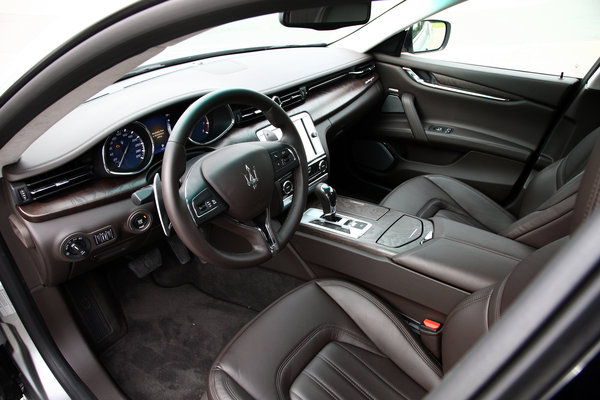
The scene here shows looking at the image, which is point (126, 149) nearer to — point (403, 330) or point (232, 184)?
point (232, 184)

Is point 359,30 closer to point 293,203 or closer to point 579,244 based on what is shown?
point 293,203

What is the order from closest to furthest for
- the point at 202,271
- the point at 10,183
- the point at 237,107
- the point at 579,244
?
the point at 579,244, the point at 10,183, the point at 237,107, the point at 202,271

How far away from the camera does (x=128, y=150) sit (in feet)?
4.58

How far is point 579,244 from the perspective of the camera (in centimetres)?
47

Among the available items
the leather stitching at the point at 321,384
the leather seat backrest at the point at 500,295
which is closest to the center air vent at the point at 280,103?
the leather stitching at the point at 321,384

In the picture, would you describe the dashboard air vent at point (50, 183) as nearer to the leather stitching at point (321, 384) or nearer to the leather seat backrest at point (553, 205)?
the leather stitching at point (321, 384)

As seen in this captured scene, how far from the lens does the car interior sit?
101cm

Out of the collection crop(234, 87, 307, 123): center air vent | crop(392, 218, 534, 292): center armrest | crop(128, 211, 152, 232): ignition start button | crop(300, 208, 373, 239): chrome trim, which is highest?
crop(234, 87, 307, 123): center air vent

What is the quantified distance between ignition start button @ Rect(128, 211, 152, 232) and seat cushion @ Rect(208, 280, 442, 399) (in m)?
0.48

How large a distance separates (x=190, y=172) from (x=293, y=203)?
0.35 m

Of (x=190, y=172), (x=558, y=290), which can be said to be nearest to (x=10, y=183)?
(x=190, y=172)

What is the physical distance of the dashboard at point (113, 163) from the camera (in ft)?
4.03

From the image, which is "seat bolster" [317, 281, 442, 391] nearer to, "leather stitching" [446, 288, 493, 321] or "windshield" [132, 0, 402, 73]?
"leather stitching" [446, 288, 493, 321]

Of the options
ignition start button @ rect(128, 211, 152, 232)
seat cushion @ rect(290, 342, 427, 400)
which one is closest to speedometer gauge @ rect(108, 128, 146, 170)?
ignition start button @ rect(128, 211, 152, 232)
